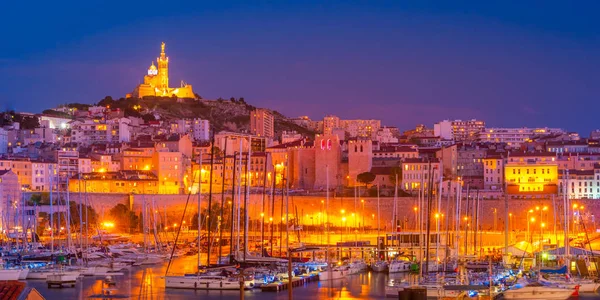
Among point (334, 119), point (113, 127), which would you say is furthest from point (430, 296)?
point (334, 119)

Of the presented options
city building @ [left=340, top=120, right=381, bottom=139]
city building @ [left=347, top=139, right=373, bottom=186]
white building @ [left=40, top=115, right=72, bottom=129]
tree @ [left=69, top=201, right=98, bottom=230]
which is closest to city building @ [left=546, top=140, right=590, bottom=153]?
city building @ [left=347, top=139, right=373, bottom=186]

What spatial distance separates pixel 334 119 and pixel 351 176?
2264 inches

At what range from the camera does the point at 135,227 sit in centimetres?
5169

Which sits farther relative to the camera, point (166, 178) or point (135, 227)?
point (166, 178)

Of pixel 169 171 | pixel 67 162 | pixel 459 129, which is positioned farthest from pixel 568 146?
pixel 459 129

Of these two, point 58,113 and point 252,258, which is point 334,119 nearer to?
point 58,113

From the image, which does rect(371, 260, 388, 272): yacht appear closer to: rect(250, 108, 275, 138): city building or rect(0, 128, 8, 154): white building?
rect(0, 128, 8, 154): white building

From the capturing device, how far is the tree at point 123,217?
2056 inches

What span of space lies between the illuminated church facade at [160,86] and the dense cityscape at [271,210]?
0.88 feet

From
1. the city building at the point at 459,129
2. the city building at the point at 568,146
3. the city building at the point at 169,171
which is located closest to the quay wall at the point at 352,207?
the city building at the point at 169,171

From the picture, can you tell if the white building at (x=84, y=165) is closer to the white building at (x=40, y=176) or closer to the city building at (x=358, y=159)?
the white building at (x=40, y=176)

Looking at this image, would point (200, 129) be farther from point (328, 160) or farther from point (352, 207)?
point (352, 207)

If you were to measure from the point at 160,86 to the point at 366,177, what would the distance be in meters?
55.4

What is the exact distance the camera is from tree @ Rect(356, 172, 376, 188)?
6275cm
